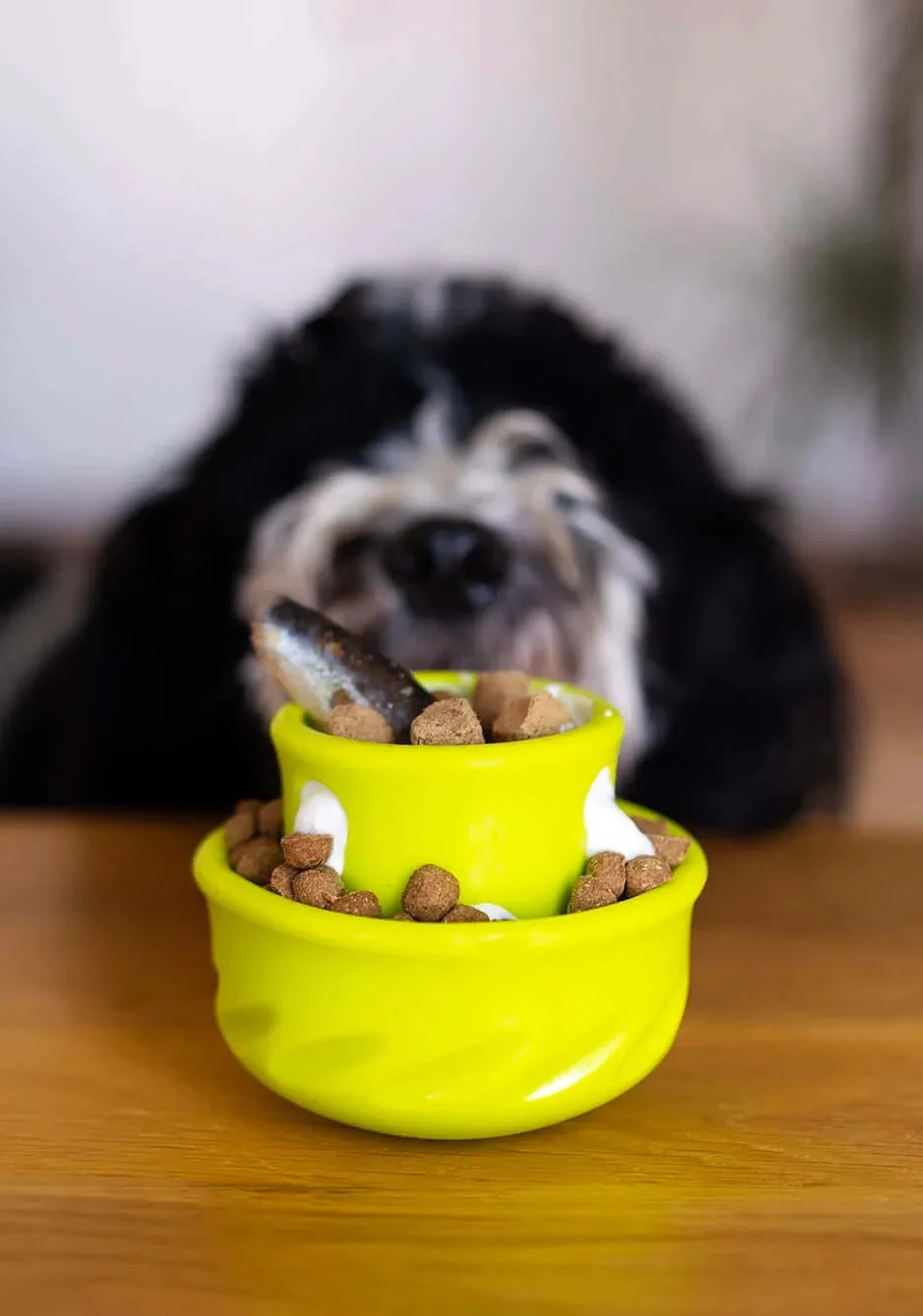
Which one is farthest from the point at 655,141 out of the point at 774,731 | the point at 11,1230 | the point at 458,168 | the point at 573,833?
the point at 11,1230

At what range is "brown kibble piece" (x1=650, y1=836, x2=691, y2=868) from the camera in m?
0.49

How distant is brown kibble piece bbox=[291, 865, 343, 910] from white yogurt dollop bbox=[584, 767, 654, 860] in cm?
10

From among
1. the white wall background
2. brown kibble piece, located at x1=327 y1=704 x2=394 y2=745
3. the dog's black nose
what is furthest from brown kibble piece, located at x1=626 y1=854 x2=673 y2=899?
the white wall background

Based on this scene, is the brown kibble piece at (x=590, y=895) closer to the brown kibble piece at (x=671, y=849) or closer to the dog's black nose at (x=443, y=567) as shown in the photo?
the brown kibble piece at (x=671, y=849)

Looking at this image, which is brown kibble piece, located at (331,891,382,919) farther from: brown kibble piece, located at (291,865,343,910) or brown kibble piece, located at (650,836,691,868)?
brown kibble piece, located at (650,836,691,868)

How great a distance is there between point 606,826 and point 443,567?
1.22 ft

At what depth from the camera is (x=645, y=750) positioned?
91 centimetres

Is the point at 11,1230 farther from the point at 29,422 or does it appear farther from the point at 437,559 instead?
the point at 29,422

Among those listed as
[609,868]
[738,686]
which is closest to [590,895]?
[609,868]

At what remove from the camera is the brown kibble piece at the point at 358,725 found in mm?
464

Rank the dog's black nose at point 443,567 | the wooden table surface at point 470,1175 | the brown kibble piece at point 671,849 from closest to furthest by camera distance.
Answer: the wooden table surface at point 470,1175 < the brown kibble piece at point 671,849 < the dog's black nose at point 443,567

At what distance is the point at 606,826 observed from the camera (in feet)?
1.56

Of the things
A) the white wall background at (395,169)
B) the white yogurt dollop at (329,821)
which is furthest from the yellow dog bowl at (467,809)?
the white wall background at (395,169)

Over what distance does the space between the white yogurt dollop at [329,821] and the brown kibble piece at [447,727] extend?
1.5 inches
